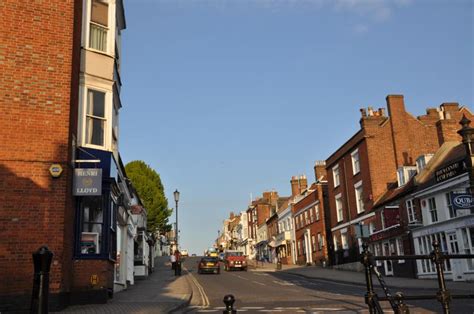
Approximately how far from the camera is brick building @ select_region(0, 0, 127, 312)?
12172mm

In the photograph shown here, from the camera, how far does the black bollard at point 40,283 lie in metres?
5.68

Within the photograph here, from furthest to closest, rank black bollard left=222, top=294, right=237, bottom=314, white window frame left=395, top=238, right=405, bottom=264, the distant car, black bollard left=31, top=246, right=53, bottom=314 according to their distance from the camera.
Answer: the distant car
white window frame left=395, top=238, right=405, bottom=264
black bollard left=31, top=246, right=53, bottom=314
black bollard left=222, top=294, right=237, bottom=314

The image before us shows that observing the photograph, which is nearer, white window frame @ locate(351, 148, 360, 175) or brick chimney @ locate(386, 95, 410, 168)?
brick chimney @ locate(386, 95, 410, 168)

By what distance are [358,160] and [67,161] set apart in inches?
1142

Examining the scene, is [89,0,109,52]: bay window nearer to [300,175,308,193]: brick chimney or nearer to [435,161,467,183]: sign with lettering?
[435,161,467,183]: sign with lettering

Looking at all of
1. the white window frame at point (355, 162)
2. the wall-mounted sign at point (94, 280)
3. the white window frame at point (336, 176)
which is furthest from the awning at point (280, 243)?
the wall-mounted sign at point (94, 280)

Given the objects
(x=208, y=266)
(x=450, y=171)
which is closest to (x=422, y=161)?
(x=450, y=171)

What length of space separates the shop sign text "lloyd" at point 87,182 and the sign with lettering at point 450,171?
1892cm

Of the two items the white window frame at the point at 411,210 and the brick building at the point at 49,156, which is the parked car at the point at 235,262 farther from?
the brick building at the point at 49,156

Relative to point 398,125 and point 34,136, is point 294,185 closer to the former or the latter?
point 398,125

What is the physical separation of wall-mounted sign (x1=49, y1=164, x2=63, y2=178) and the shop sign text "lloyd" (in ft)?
2.81

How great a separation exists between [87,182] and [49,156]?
136 cm

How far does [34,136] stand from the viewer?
1283cm

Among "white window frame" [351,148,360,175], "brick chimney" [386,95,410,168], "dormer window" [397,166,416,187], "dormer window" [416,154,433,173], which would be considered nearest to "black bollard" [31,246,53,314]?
"dormer window" [416,154,433,173]
